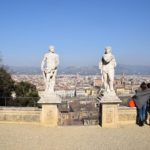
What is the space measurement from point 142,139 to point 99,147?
1817 mm

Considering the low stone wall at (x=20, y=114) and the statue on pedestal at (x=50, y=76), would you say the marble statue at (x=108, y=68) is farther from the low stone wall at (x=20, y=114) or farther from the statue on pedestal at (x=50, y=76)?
the low stone wall at (x=20, y=114)

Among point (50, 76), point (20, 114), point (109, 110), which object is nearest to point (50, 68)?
point (50, 76)

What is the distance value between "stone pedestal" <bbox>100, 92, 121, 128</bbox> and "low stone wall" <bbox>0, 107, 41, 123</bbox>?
262cm

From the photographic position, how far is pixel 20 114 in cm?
1351

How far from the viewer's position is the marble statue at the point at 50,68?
523 inches

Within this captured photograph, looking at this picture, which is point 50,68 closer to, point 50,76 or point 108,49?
point 50,76

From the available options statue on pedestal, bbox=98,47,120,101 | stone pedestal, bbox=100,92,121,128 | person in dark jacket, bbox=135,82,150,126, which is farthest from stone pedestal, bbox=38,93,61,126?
person in dark jacket, bbox=135,82,150,126

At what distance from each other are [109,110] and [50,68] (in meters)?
2.92

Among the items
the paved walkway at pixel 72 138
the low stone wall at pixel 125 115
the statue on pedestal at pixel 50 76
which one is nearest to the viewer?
the paved walkway at pixel 72 138

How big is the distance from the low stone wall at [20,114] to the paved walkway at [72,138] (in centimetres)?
31

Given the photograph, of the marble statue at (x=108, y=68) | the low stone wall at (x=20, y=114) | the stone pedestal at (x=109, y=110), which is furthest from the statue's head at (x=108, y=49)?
the low stone wall at (x=20, y=114)

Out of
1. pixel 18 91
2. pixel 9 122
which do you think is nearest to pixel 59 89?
pixel 18 91

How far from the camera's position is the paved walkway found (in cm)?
1010

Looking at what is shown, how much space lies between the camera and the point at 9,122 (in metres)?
13.5
